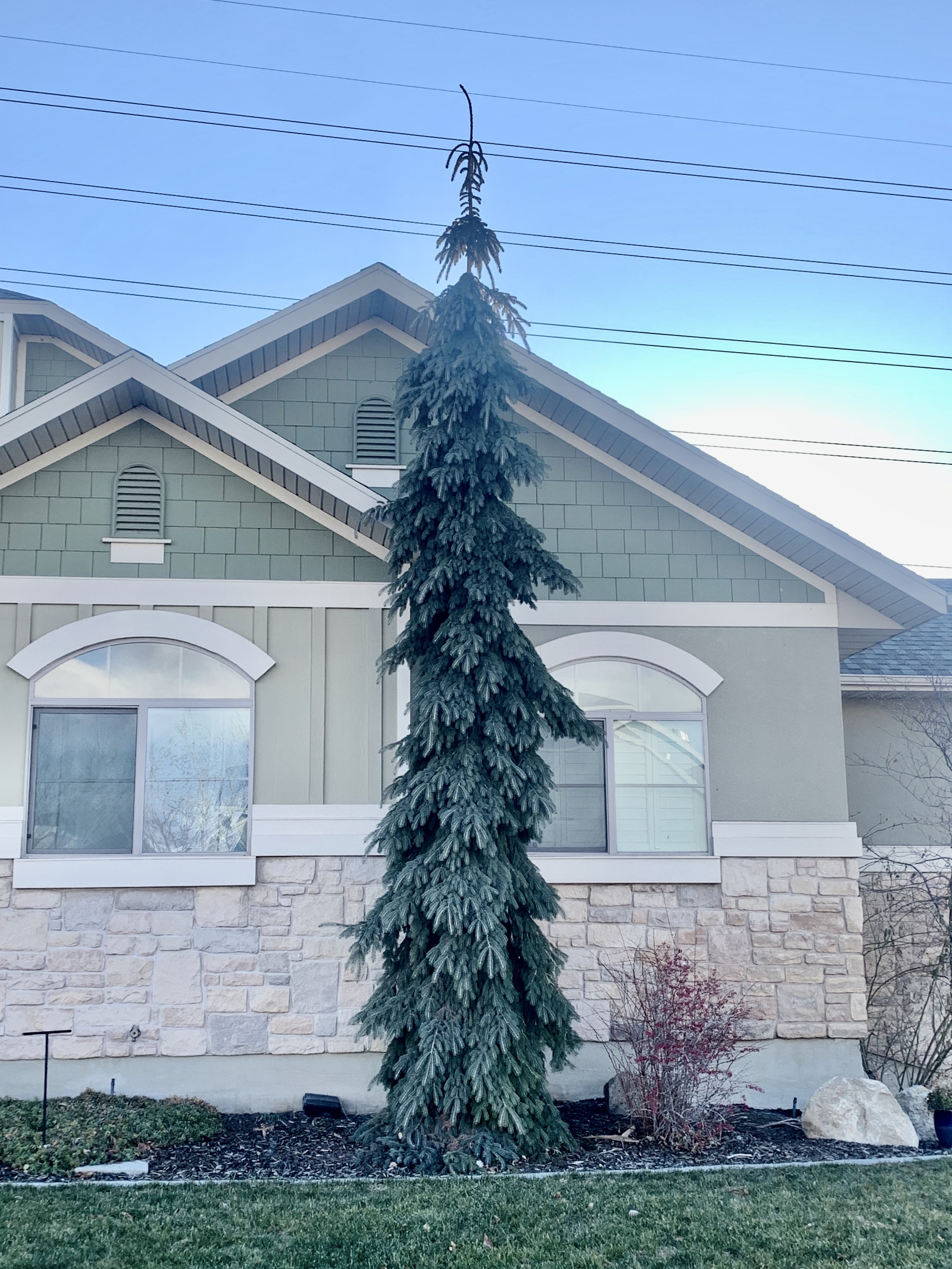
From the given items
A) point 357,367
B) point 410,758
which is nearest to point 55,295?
point 357,367

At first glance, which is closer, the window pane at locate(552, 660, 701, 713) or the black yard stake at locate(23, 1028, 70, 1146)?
the black yard stake at locate(23, 1028, 70, 1146)

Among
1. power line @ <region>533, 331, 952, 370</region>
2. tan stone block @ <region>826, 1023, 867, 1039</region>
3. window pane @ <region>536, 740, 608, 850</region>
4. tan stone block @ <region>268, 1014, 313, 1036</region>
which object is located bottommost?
tan stone block @ <region>826, 1023, 867, 1039</region>

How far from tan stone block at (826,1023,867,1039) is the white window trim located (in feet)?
17.6

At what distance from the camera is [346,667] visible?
897 cm

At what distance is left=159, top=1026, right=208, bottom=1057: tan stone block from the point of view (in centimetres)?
830

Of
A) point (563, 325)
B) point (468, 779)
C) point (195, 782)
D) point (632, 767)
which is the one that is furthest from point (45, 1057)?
point (563, 325)

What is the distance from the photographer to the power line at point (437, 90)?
1202 centimetres

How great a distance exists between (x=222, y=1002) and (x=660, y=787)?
153 inches

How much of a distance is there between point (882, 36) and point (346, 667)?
988cm

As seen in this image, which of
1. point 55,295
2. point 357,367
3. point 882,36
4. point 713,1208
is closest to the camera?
point 713,1208

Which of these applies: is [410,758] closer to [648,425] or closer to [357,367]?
[648,425]

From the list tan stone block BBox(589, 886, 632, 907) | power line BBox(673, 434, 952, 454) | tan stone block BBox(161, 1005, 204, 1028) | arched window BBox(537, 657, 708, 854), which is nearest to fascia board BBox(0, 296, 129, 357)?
arched window BBox(537, 657, 708, 854)

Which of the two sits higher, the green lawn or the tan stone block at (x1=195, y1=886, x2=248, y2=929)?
the tan stone block at (x1=195, y1=886, x2=248, y2=929)

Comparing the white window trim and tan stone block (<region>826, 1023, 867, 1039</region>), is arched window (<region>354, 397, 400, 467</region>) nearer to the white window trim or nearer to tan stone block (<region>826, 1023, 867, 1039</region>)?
the white window trim
